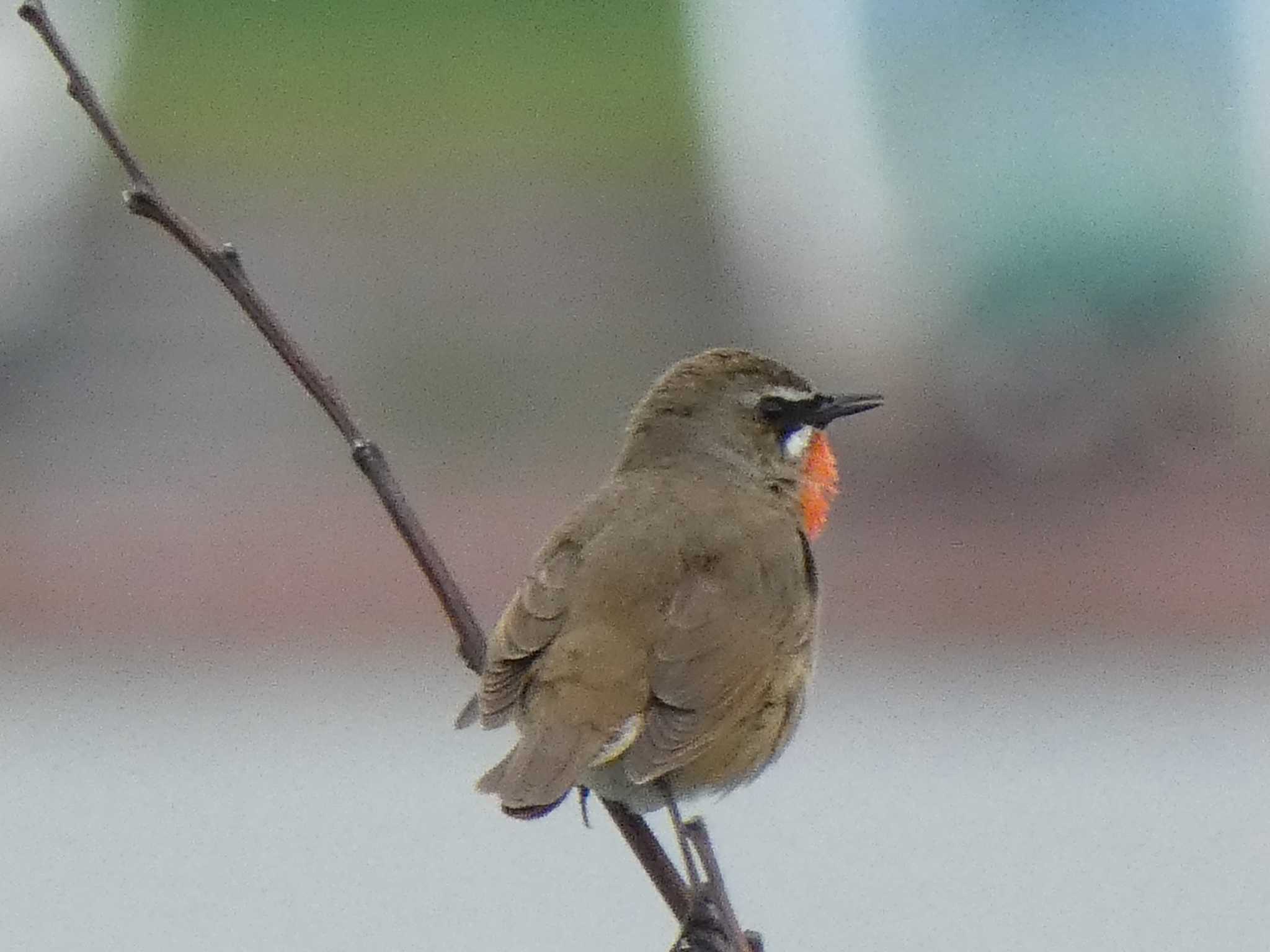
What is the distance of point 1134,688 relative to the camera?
9555mm

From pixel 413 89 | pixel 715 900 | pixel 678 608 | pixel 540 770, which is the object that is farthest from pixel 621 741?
pixel 413 89

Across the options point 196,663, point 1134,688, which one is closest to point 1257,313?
point 1134,688

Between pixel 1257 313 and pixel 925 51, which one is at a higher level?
pixel 925 51

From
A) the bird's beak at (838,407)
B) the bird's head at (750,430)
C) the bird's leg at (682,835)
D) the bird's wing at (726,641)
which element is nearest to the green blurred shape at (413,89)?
the bird's head at (750,430)

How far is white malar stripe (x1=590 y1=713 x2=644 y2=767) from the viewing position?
3.95m

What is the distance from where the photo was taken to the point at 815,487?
4.76m

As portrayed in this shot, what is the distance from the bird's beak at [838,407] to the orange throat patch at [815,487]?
0.18 ft

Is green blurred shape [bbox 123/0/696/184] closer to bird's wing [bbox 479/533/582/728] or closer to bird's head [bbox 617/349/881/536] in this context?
bird's head [bbox 617/349/881/536]

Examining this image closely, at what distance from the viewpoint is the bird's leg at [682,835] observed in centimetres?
344

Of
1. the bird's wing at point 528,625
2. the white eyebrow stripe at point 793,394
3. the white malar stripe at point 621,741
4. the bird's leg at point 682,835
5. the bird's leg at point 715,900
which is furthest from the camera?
the white eyebrow stripe at point 793,394

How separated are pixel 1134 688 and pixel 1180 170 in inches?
129

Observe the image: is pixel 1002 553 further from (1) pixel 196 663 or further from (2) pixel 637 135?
(2) pixel 637 135

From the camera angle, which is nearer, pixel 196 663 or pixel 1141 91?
pixel 196 663

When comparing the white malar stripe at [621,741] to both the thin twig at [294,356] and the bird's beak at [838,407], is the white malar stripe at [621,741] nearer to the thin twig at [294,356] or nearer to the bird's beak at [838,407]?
the thin twig at [294,356]
